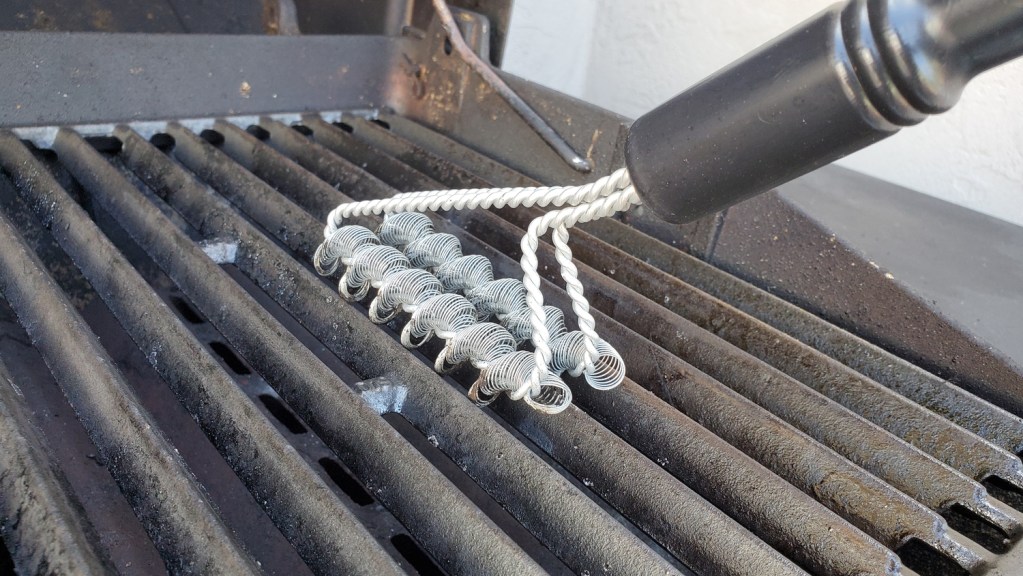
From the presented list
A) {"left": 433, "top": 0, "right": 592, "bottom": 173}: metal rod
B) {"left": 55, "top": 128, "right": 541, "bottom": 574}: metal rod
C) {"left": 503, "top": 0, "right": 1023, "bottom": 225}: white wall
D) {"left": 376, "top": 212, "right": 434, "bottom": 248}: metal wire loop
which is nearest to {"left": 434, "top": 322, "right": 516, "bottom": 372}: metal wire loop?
{"left": 55, "top": 128, "right": 541, "bottom": 574}: metal rod

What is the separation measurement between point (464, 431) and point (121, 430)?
0.32 m

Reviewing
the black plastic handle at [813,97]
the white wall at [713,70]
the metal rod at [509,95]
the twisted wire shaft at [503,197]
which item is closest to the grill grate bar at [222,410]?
the twisted wire shaft at [503,197]

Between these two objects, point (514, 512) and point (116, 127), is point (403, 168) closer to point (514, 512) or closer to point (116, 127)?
point (116, 127)

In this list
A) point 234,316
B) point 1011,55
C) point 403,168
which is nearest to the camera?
point 1011,55

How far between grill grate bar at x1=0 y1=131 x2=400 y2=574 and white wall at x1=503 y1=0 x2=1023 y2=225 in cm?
A: 158

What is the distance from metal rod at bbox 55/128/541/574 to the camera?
0.65m

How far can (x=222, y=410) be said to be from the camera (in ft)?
2.52

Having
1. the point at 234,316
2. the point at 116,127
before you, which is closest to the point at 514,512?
the point at 234,316

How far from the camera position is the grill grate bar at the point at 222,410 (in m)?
0.63

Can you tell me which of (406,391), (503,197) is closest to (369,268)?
(406,391)

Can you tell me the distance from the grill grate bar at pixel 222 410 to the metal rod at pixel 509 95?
0.74m

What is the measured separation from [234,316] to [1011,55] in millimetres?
805

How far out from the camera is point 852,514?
2.34 ft

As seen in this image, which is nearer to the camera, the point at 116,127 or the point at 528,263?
the point at 528,263
